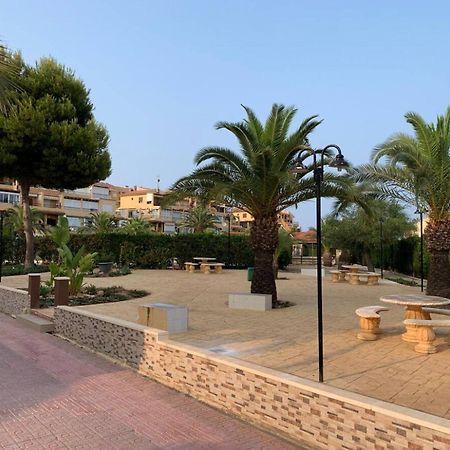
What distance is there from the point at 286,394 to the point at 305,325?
459 centimetres

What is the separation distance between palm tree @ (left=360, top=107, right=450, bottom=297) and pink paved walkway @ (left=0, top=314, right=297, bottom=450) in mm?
9619

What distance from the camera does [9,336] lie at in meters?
9.51

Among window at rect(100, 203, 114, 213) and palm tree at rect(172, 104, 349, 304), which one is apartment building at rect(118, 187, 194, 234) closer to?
window at rect(100, 203, 114, 213)

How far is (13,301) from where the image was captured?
12477mm

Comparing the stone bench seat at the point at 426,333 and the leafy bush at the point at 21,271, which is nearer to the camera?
the stone bench seat at the point at 426,333

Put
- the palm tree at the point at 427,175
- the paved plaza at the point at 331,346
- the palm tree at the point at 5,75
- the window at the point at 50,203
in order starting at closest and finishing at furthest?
the paved plaza at the point at 331,346, the palm tree at the point at 5,75, the palm tree at the point at 427,175, the window at the point at 50,203

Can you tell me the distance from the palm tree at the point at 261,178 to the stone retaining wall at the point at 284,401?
208 inches

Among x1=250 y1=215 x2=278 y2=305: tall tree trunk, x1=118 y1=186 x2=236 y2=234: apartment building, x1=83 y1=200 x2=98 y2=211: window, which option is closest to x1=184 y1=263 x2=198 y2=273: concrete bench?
x1=250 y1=215 x2=278 y2=305: tall tree trunk

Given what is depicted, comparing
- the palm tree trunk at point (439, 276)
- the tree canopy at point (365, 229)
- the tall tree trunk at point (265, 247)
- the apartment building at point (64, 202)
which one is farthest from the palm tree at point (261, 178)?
the apartment building at point (64, 202)

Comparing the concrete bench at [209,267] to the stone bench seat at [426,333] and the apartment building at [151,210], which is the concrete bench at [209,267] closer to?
the stone bench seat at [426,333]

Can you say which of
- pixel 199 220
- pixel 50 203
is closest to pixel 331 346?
pixel 199 220

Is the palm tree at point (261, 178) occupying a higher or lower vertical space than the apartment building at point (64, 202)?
lower

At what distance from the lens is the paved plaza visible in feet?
16.1

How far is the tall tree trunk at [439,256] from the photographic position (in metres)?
12.7
